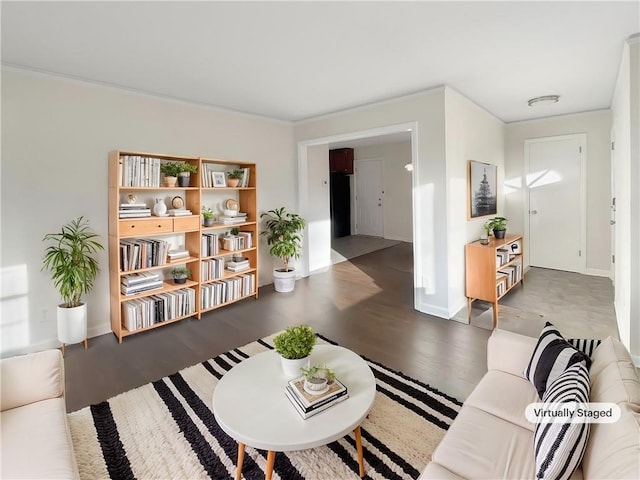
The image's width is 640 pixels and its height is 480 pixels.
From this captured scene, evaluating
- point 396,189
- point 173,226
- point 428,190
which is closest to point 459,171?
point 428,190

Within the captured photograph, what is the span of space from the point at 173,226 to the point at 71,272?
3.24 ft

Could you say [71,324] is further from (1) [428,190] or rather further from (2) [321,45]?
(1) [428,190]

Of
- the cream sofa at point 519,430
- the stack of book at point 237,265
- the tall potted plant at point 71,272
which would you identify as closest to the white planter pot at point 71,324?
the tall potted plant at point 71,272

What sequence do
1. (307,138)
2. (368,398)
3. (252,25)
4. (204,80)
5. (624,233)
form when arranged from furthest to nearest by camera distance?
(307,138) < (204,80) < (624,233) < (252,25) < (368,398)

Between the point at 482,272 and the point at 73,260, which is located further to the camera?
the point at 482,272

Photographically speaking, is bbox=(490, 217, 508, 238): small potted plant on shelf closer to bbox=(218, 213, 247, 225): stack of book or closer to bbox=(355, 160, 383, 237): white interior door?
bbox=(218, 213, 247, 225): stack of book

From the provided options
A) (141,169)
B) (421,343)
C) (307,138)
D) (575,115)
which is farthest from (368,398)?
(575,115)

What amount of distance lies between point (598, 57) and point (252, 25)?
9.52ft

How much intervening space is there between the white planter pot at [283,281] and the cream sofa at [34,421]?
3.01 metres

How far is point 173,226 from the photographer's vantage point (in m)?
3.56

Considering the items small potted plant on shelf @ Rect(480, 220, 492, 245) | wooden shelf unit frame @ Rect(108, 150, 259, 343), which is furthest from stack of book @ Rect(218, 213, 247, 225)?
small potted plant on shelf @ Rect(480, 220, 492, 245)

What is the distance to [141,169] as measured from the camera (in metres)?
3.29

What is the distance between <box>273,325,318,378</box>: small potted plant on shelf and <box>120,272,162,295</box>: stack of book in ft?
7.02

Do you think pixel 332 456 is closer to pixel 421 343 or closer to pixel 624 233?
pixel 421 343
